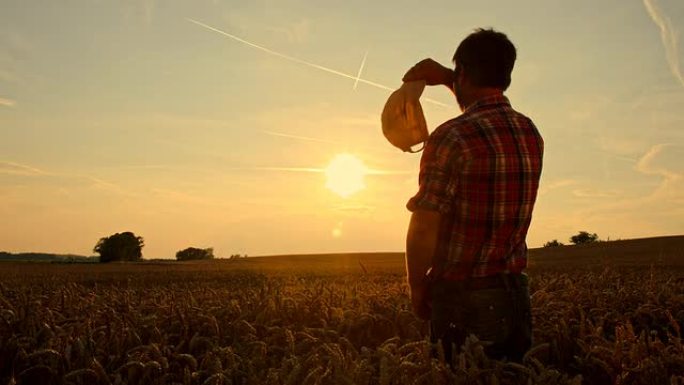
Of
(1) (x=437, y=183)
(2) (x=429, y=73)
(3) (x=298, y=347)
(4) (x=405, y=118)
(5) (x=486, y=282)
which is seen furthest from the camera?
(3) (x=298, y=347)

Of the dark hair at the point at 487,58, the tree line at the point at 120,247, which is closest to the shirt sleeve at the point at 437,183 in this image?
the dark hair at the point at 487,58

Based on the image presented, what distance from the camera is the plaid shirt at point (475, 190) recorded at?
13.4 ft

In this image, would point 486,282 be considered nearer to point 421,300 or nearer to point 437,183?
point 421,300

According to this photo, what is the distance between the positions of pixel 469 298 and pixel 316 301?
3702 mm

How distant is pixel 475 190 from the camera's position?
4145 mm

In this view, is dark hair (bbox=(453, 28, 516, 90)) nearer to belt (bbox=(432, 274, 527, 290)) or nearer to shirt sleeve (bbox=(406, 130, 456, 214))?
shirt sleeve (bbox=(406, 130, 456, 214))

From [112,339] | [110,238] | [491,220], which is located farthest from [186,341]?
[110,238]

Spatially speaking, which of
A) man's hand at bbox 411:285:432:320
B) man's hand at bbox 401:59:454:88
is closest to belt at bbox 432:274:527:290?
man's hand at bbox 411:285:432:320

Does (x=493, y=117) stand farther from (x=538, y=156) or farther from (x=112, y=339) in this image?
(x=112, y=339)

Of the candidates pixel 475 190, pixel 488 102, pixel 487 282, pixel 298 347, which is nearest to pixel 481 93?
pixel 488 102

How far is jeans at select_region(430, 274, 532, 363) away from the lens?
414 centimetres

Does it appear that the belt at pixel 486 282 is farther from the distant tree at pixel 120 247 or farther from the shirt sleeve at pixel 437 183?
the distant tree at pixel 120 247

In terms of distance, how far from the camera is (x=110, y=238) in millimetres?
105562

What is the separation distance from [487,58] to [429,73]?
46 cm
